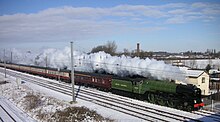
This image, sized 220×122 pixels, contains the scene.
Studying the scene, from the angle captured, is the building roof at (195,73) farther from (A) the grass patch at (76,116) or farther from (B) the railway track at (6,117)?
(B) the railway track at (6,117)

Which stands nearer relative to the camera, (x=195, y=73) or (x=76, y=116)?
(x=76, y=116)

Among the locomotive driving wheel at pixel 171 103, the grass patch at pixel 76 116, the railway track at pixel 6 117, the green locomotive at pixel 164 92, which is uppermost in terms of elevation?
the green locomotive at pixel 164 92

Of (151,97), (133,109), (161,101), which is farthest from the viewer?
(151,97)

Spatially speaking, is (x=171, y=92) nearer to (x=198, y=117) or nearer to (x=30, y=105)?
(x=198, y=117)

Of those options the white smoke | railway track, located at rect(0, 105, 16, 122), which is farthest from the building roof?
railway track, located at rect(0, 105, 16, 122)

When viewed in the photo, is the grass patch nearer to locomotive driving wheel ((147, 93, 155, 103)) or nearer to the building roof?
locomotive driving wheel ((147, 93, 155, 103))

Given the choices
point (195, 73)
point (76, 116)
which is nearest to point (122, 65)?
point (195, 73)

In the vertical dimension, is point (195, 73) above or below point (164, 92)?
above

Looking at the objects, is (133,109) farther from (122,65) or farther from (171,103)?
(122,65)

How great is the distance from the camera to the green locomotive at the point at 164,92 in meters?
22.2

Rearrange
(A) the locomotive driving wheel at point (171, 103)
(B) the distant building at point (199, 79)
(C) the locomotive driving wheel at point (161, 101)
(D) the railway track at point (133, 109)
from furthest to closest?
(B) the distant building at point (199, 79)
(C) the locomotive driving wheel at point (161, 101)
(A) the locomotive driving wheel at point (171, 103)
(D) the railway track at point (133, 109)

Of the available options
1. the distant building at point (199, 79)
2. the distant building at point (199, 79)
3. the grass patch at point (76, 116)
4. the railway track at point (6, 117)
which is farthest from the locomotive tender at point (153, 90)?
the distant building at point (199, 79)

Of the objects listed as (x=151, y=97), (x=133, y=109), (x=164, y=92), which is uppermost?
(x=164, y=92)

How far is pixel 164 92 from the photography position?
24375 mm
